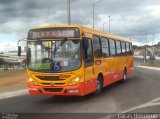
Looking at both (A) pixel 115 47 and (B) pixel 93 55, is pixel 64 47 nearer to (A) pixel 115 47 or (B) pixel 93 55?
(B) pixel 93 55

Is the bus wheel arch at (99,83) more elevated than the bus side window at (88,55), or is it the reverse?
the bus side window at (88,55)

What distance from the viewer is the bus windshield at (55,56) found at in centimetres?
1641

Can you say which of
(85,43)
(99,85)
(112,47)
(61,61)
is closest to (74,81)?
(61,61)

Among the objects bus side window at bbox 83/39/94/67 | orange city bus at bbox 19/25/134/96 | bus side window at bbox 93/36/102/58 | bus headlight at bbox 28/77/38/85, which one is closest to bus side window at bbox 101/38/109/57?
bus side window at bbox 93/36/102/58

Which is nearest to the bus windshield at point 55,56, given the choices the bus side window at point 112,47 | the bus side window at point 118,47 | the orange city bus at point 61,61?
the orange city bus at point 61,61

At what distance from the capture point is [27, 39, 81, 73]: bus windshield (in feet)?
53.8

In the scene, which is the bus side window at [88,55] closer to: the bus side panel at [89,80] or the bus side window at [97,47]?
the bus side panel at [89,80]

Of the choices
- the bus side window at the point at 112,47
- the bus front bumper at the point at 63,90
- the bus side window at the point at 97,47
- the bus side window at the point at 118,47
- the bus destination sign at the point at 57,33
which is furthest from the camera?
the bus side window at the point at 118,47

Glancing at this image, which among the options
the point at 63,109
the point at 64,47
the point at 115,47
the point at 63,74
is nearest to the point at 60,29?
the point at 64,47

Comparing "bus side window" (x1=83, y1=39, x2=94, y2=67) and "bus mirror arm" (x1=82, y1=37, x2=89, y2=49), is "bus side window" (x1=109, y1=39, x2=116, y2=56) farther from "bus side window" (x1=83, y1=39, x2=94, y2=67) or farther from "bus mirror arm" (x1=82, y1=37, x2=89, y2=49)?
"bus mirror arm" (x1=82, y1=37, x2=89, y2=49)

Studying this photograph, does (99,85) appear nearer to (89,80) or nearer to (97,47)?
(97,47)

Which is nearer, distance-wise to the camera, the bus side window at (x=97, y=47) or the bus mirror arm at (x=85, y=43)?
the bus mirror arm at (x=85, y=43)

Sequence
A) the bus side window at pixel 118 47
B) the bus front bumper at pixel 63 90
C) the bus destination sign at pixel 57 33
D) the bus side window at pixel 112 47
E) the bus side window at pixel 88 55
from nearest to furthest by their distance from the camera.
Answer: the bus front bumper at pixel 63 90
the bus destination sign at pixel 57 33
the bus side window at pixel 88 55
the bus side window at pixel 112 47
the bus side window at pixel 118 47

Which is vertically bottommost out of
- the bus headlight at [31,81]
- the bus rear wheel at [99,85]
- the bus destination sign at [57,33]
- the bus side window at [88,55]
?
the bus rear wheel at [99,85]
